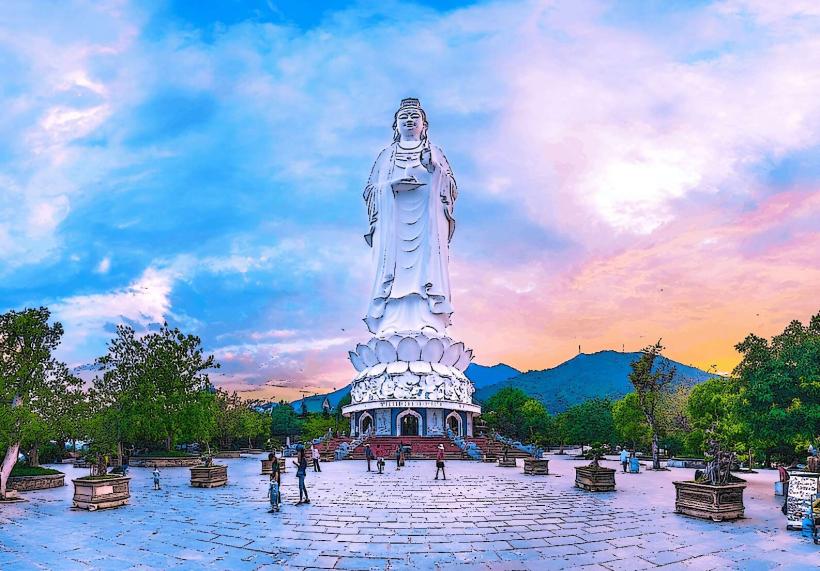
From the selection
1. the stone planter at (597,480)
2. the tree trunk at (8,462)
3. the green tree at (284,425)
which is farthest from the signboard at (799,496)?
the green tree at (284,425)

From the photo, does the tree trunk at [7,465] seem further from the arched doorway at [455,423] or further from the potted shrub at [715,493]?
the arched doorway at [455,423]

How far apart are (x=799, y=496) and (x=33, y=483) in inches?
971

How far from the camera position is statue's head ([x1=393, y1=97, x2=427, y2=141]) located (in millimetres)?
60625

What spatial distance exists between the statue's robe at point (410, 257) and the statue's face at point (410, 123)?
2301 mm

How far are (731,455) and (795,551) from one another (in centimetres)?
388

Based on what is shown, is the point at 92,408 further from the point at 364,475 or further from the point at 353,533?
the point at 353,533

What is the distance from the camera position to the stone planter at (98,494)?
1736cm

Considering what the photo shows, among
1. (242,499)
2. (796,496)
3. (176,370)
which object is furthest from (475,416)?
(796,496)

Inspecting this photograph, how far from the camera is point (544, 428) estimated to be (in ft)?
228

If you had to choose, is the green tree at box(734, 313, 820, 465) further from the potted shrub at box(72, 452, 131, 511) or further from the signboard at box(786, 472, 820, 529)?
the potted shrub at box(72, 452, 131, 511)

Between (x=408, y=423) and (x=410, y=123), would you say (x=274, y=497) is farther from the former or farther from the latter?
(x=410, y=123)

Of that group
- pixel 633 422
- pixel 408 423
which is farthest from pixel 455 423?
pixel 633 422

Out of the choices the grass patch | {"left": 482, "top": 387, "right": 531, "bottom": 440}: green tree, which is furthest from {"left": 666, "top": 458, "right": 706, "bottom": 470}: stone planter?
the grass patch

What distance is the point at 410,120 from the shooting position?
2381 inches
